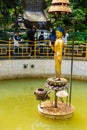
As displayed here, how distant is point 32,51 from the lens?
12266mm

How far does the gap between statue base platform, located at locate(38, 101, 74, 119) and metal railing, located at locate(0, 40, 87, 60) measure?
4.00m

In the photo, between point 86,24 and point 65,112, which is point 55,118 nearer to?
point 65,112

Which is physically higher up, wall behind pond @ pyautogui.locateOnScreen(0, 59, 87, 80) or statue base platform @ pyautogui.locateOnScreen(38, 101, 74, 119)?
wall behind pond @ pyautogui.locateOnScreen(0, 59, 87, 80)

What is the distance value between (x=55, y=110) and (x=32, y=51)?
185 inches

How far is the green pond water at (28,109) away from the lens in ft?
24.2

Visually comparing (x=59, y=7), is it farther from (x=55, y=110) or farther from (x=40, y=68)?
(x=40, y=68)

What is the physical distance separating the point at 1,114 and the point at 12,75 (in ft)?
12.3

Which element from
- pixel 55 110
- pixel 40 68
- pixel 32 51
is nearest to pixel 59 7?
pixel 55 110

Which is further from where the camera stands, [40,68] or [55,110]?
[40,68]

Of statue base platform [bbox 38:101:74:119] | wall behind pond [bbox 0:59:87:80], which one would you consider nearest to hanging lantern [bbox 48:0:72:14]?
statue base platform [bbox 38:101:74:119]

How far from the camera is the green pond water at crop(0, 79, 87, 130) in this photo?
7383 millimetres

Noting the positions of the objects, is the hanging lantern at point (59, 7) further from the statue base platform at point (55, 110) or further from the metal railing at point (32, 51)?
the metal railing at point (32, 51)

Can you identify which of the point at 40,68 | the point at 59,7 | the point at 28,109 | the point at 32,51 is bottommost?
the point at 28,109

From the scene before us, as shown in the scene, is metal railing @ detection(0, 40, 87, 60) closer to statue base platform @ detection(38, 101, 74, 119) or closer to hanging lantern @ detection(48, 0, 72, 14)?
hanging lantern @ detection(48, 0, 72, 14)
